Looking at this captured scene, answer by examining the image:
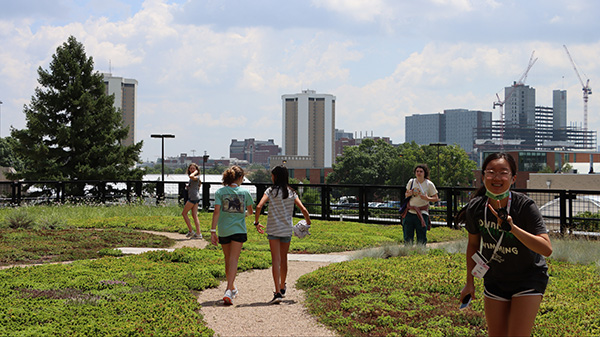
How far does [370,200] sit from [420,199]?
10.3 metres

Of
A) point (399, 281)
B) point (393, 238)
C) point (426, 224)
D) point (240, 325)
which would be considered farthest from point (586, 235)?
point (240, 325)

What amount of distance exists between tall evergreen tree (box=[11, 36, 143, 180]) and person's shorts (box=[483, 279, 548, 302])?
134ft

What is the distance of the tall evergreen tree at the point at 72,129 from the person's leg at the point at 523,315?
41153mm

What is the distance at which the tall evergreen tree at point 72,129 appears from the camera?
42.6 metres

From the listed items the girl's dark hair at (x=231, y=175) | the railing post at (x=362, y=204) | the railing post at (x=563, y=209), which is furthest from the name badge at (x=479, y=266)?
the railing post at (x=362, y=204)

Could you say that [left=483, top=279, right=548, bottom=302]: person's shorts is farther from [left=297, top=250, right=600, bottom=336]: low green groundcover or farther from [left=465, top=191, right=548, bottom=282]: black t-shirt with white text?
[left=297, top=250, right=600, bottom=336]: low green groundcover

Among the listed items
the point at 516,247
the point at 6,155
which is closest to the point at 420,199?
the point at 516,247

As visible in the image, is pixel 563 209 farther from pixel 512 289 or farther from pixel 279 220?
pixel 512 289

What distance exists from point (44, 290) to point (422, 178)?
22.4ft

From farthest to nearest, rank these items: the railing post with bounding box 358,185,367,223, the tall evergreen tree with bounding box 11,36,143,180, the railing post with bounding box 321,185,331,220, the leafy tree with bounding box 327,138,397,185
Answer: the leafy tree with bounding box 327,138,397,185, the tall evergreen tree with bounding box 11,36,143,180, the railing post with bounding box 321,185,331,220, the railing post with bounding box 358,185,367,223

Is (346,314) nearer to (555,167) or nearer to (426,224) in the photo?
(426,224)

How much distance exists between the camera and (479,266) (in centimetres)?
423

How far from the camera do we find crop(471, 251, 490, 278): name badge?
4198 mm

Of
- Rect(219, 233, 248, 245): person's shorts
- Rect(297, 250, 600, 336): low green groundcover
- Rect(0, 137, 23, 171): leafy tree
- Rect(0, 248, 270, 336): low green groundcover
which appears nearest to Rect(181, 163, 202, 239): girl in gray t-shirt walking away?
Rect(0, 248, 270, 336): low green groundcover
